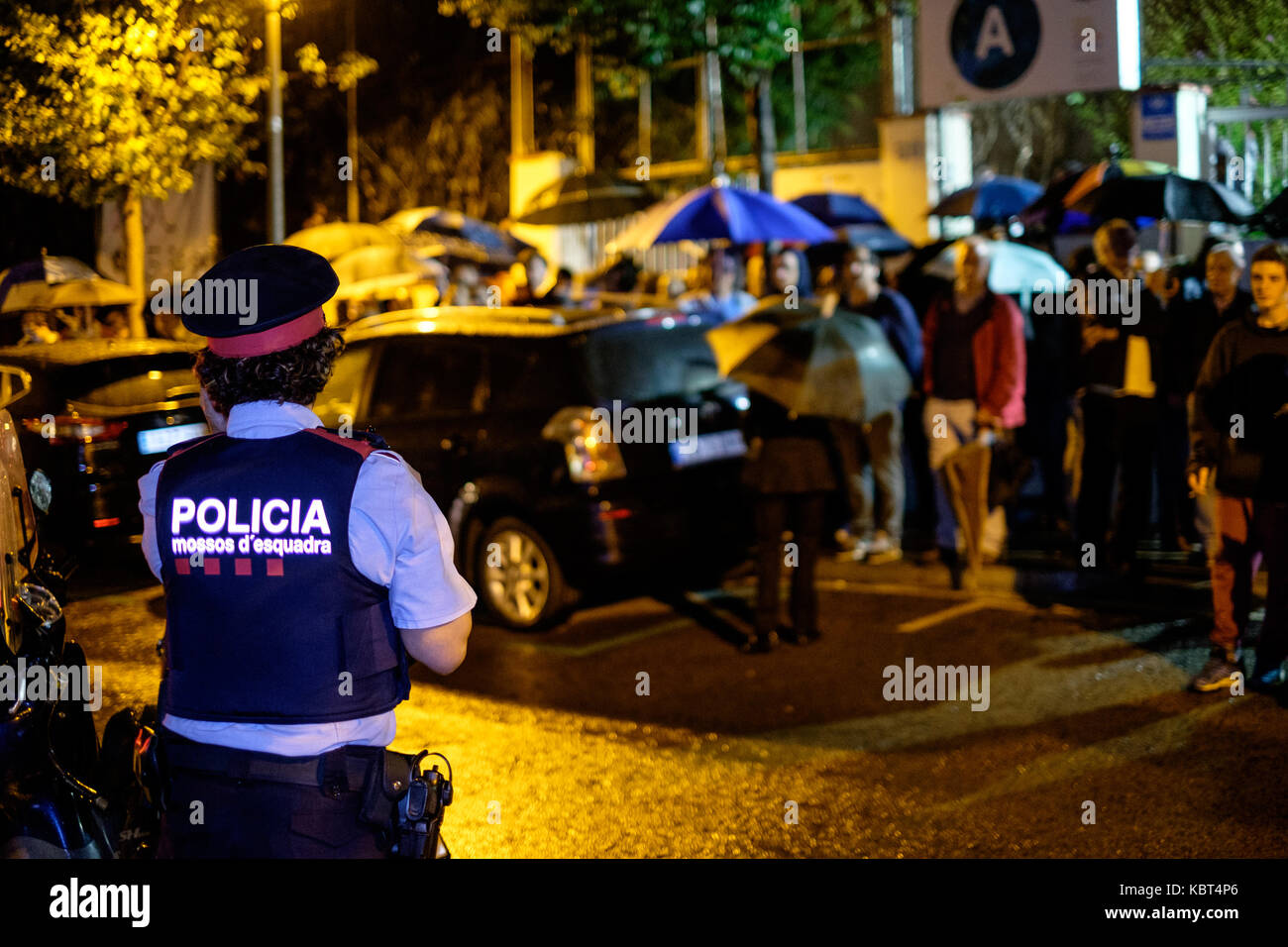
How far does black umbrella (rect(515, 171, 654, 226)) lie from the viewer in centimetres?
1542

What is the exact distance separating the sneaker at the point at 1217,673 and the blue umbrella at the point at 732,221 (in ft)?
19.2

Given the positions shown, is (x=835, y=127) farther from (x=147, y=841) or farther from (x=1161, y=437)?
(x=147, y=841)

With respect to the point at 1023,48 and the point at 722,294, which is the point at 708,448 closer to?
the point at 722,294

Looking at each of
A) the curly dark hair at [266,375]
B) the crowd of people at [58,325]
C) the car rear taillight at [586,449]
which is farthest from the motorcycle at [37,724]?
the car rear taillight at [586,449]

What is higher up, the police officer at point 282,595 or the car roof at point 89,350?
the car roof at point 89,350

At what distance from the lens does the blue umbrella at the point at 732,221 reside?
11930 mm

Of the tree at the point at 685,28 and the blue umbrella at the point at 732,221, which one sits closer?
the blue umbrella at the point at 732,221

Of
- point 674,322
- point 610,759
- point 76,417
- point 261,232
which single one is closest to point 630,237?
point 261,232

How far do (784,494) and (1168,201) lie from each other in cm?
444

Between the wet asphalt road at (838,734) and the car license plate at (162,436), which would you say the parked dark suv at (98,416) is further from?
the wet asphalt road at (838,734)

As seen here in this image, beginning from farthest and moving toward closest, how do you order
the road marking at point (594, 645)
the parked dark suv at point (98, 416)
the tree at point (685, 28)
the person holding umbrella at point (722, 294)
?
1. the tree at point (685, 28)
2. the person holding umbrella at point (722, 294)
3. the road marking at point (594, 645)
4. the parked dark suv at point (98, 416)

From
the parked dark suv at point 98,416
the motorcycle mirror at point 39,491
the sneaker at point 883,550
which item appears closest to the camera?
the motorcycle mirror at point 39,491

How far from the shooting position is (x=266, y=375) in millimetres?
2783

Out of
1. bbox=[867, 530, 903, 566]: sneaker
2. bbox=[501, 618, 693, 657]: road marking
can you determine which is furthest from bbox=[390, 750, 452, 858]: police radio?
bbox=[867, 530, 903, 566]: sneaker
